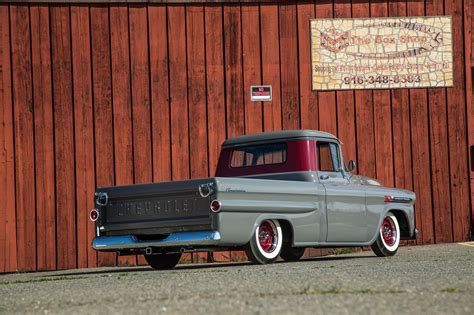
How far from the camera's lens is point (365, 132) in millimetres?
16172

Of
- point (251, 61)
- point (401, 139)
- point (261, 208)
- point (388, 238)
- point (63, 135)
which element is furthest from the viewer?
point (401, 139)

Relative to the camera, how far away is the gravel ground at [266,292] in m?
6.42

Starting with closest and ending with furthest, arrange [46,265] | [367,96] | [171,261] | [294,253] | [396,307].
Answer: [396,307]
[171,261]
[294,253]
[46,265]
[367,96]

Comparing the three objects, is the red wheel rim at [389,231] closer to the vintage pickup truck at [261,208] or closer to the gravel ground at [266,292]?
the vintage pickup truck at [261,208]

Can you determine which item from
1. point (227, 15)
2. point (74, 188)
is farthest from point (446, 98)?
point (74, 188)

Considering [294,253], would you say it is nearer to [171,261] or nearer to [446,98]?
[171,261]

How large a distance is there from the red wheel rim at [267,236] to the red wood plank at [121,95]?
4.30 meters

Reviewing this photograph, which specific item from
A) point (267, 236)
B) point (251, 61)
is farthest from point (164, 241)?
point (251, 61)

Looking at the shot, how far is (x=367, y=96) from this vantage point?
53.3ft

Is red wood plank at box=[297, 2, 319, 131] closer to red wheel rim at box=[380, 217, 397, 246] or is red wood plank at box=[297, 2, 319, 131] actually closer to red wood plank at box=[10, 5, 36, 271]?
Answer: red wheel rim at box=[380, 217, 397, 246]

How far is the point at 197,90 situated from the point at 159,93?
59 cm

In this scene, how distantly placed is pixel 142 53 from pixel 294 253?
414 cm

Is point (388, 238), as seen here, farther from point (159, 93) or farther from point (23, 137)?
point (23, 137)

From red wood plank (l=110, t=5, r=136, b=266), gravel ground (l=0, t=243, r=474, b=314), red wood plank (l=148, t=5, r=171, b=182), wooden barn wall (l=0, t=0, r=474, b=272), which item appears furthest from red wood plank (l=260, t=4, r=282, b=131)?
gravel ground (l=0, t=243, r=474, b=314)
